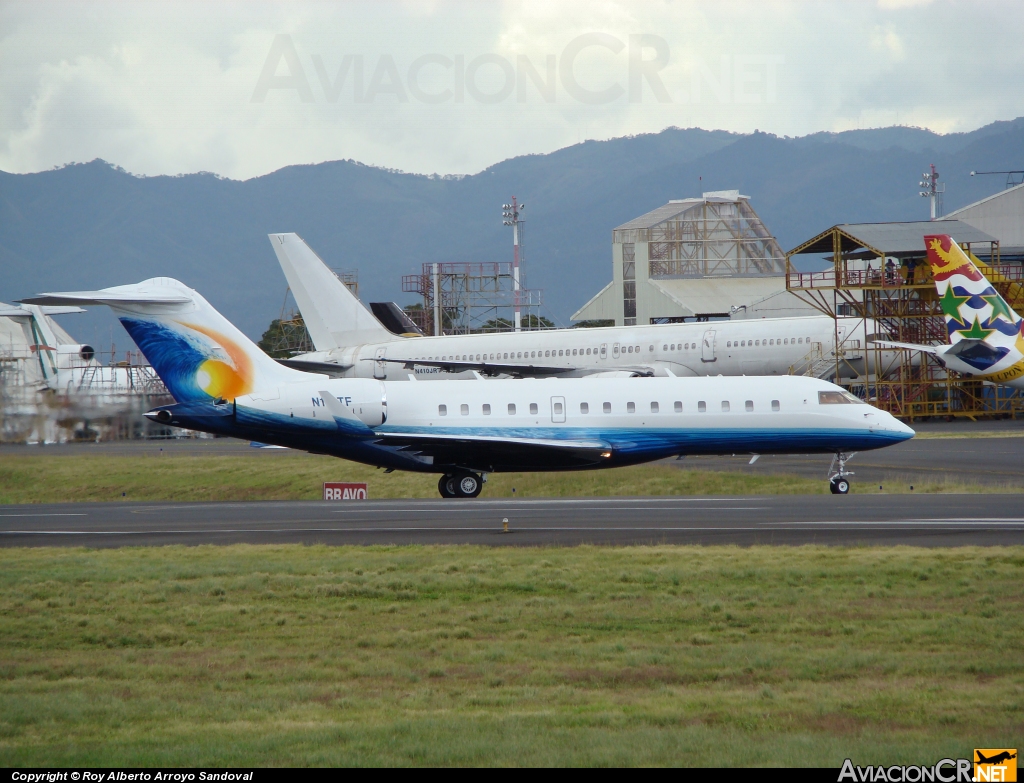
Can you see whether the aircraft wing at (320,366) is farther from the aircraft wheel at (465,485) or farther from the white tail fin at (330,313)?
the aircraft wheel at (465,485)

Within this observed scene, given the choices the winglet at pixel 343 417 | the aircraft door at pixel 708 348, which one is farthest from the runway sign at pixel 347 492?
the aircraft door at pixel 708 348

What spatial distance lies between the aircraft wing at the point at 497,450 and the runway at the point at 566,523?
5.16 ft

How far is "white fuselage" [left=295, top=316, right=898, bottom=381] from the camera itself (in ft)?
160

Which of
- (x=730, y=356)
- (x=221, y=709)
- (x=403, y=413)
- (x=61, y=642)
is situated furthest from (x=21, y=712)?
(x=730, y=356)

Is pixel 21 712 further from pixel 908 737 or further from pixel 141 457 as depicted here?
pixel 141 457

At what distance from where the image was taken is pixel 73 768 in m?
7.55

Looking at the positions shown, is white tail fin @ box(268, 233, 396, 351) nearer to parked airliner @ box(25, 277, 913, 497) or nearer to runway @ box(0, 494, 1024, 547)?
parked airliner @ box(25, 277, 913, 497)

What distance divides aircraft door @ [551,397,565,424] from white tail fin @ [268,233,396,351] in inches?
985

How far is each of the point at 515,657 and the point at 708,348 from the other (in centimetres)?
3930

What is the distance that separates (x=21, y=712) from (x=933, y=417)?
49346 mm

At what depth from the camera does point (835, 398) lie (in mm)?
27094

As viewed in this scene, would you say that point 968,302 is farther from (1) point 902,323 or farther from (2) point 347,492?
(2) point 347,492

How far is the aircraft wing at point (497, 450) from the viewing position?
2630cm

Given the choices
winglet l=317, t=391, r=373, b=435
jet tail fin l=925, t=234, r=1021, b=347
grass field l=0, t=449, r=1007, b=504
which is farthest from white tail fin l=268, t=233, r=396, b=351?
jet tail fin l=925, t=234, r=1021, b=347
